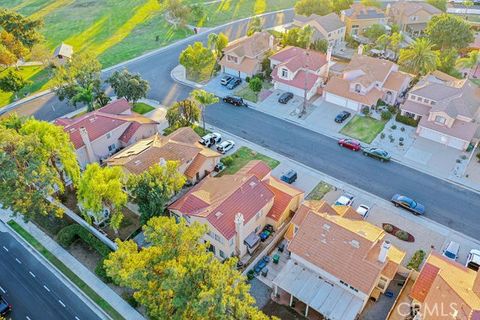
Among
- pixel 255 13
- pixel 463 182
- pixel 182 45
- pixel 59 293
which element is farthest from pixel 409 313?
pixel 255 13

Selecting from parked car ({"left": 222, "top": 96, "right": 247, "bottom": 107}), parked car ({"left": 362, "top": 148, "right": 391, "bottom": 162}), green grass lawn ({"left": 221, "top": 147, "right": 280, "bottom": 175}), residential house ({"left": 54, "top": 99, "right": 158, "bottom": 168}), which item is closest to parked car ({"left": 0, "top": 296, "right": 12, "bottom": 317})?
residential house ({"left": 54, "top": 99, "right": 158, "bottom": 168})

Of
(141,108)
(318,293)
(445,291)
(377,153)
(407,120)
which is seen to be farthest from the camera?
(141,108)

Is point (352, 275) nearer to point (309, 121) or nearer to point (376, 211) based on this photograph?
point (376, 211)

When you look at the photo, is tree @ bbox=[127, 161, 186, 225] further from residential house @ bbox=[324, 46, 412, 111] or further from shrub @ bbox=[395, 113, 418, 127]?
shrub @ bbox=[395, 113, 418, 127]

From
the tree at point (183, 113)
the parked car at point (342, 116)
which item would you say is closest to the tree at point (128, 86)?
the tree at point (183, 113)

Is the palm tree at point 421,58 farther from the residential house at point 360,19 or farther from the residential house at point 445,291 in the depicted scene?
the residential house at point 445,291

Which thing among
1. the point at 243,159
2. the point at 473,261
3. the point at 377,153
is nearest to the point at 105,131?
the point at 243,159

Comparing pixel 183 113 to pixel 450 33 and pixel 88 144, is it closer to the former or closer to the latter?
pixel 88 144
